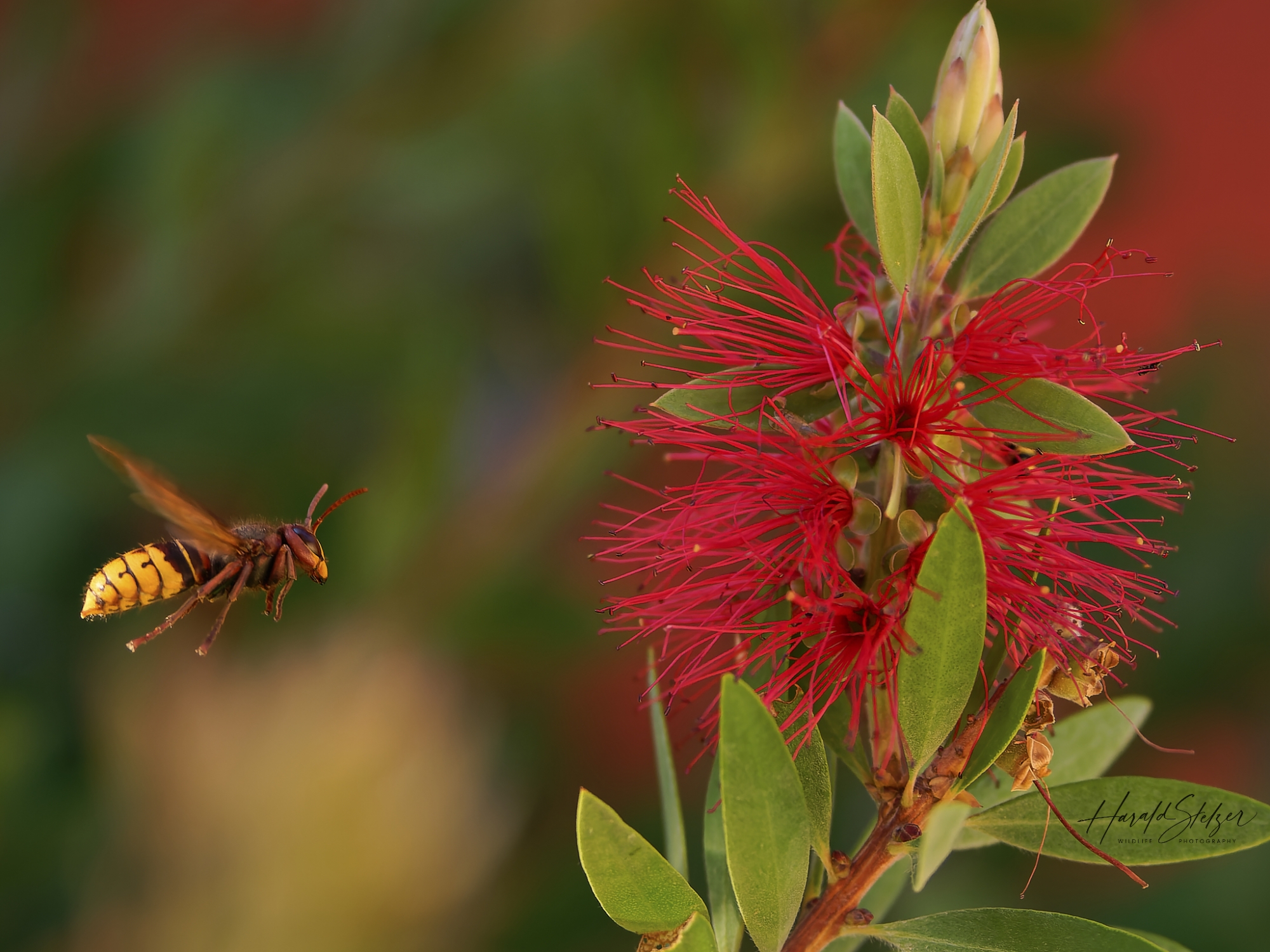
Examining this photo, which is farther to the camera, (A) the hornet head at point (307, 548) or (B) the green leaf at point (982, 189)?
(A) the hornet head at point (307, 548)

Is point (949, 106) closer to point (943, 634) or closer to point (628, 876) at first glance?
point (943, 634)

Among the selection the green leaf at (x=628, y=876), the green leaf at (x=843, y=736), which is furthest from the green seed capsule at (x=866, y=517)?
the green leaf at (x=628, y=876)

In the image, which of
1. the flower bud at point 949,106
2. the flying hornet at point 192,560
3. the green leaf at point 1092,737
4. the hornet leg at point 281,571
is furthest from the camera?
the hornet leg at point 281,571

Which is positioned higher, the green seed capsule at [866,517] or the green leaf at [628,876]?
the green seed capsule at [866,517]

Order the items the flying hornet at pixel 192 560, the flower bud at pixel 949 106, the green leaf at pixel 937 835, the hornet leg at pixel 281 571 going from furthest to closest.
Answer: the hornet leg at pixel 281 571 → the flying hornet at pixel 192 560 → the flower bud at pixel 949 106 → the green leaf at pixel 937 835

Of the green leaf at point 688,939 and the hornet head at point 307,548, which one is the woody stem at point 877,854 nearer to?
the green leaf at point 688,939
